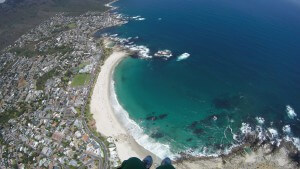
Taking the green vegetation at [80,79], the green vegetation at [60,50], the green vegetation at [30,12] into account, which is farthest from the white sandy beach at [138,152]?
the green vegetation at [30,12]

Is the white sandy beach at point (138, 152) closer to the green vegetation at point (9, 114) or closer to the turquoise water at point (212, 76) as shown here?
the turquoise water at point (212, 76)

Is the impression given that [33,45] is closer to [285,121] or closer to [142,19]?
[142,19]

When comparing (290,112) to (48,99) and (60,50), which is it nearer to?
(48,99)

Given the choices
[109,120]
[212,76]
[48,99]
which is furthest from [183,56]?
[48,99]

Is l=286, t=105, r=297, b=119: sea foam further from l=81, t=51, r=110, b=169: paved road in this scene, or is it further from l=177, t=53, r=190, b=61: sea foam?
l=81, t=51, r=110, b=169: paved road

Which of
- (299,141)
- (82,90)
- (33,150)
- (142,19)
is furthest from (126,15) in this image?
(299,141)

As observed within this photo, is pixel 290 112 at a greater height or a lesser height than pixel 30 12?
greater
